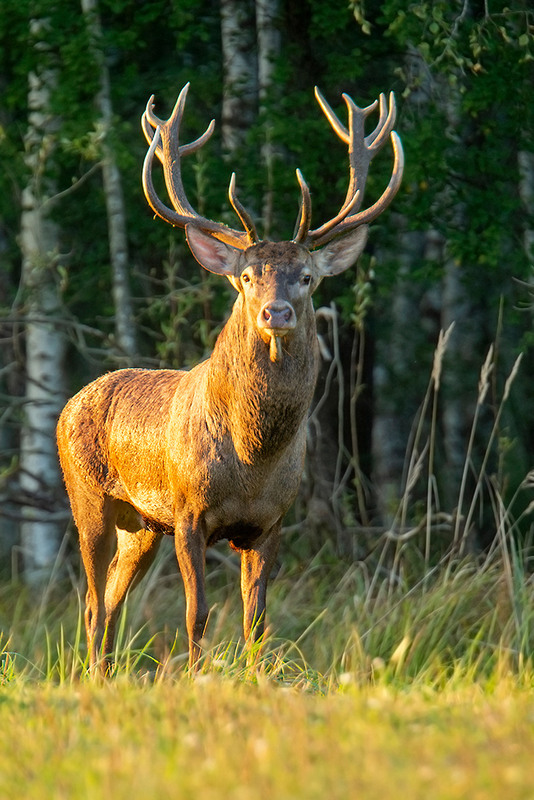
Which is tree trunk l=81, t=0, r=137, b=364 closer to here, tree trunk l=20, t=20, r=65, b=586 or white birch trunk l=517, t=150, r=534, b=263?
tree trunk l=20, t=20, r=65, b=586

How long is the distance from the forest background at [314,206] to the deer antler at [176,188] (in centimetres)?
211

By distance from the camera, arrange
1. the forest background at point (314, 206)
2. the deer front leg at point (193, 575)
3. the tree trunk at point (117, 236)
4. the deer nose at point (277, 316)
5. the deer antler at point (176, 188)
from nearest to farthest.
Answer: the deer nose at point (277, 316), the deer front leg at point (193, 575), the deer antler at point (176, 188), the forest background at point (314, 206), the tree trunk at point (117, 236)

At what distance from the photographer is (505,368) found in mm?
12539

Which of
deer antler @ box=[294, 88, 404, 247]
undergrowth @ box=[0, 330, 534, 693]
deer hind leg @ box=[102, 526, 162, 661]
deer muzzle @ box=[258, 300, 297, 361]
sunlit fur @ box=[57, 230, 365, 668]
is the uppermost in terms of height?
deer antler @ box=[294, 88, 404, 247]

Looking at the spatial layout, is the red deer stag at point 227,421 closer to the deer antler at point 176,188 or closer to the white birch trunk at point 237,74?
the deer antler at point 176,188

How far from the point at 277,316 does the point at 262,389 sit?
1.32 ft

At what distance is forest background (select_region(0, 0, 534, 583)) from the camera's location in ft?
28.7

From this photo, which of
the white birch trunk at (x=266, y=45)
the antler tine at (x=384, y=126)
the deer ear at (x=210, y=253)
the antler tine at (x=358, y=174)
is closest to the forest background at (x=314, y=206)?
the white birch trunk at (x=266, y=45)

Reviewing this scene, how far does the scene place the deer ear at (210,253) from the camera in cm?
565

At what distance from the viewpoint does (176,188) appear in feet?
20.1

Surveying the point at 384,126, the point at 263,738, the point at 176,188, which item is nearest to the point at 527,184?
the point at 384,126

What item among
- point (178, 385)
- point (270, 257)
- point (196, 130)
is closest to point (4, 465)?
point (196, 130)

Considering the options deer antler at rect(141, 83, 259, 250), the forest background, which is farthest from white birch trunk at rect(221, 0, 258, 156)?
deer antler at rect(141, 83, 259, 250)

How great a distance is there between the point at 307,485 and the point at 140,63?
15.5 ft
